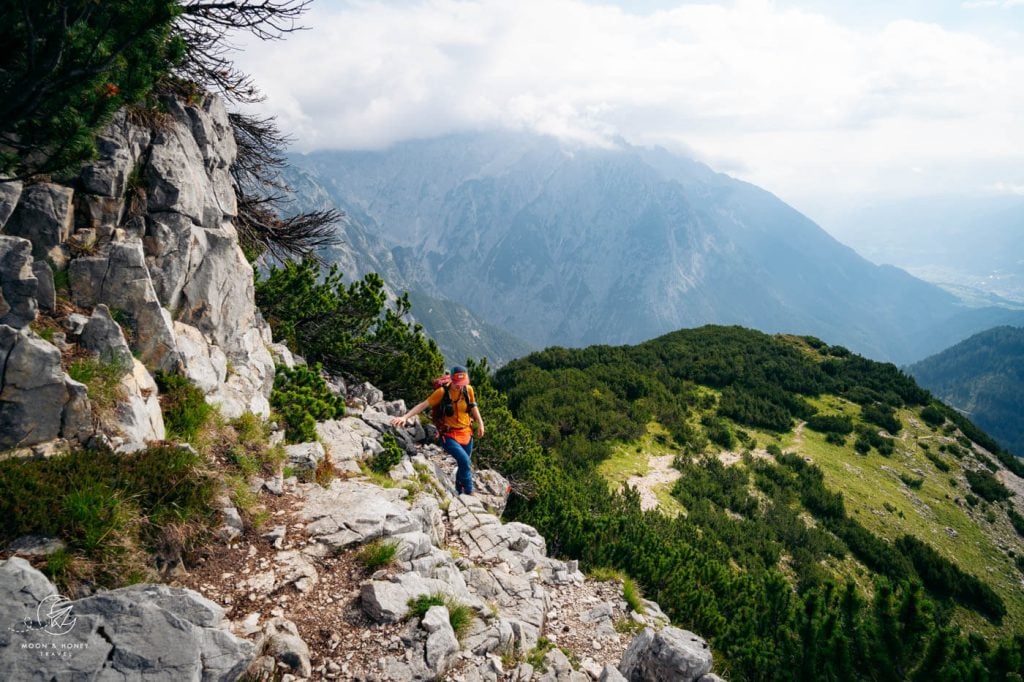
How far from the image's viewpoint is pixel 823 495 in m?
27.2

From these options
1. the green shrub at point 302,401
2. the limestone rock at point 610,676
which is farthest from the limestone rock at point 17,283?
the limestone rock at point 610,676

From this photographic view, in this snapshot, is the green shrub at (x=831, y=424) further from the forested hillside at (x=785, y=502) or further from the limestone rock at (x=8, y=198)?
the limestone rock at (x=8, y=198)

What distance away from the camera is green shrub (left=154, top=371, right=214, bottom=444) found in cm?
760

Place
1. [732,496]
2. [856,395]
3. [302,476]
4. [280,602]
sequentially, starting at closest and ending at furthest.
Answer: [280,602] < [302,476] < [732,496] < [856,395]

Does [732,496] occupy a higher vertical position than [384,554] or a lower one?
lower

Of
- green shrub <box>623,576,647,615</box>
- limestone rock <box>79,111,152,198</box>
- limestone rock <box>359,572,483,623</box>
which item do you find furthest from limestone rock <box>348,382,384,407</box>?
green shrub <box>623,576,647,615</box>

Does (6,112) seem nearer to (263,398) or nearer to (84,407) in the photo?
(84,407)

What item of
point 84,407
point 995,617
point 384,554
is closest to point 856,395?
point 995,617

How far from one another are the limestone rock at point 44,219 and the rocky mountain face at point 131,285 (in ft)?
0.06

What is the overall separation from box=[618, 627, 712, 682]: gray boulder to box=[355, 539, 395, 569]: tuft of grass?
Result: 424 cm

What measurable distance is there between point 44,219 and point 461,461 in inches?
343

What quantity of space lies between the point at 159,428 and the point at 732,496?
26.0 meters

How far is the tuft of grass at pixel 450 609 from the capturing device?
21.3ft

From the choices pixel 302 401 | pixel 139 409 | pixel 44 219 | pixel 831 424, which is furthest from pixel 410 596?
pixel 831 424
